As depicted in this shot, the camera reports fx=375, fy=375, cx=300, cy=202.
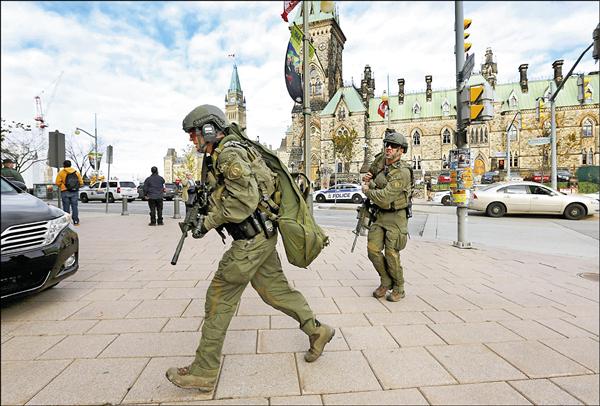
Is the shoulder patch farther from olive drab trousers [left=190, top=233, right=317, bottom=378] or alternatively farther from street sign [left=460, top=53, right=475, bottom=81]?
street sign [left=460, top=53, right=475, bottom=81]

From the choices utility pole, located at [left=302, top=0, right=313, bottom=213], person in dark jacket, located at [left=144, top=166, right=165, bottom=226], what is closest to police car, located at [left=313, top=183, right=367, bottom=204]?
person in dark jacket, located at [left=144, top=166, right=165, bottom=226]

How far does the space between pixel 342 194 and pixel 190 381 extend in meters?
26.1

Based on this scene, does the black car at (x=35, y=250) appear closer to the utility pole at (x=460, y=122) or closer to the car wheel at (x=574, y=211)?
the utility pole at (x=460, y=122)

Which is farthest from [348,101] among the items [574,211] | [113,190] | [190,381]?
[190,381]

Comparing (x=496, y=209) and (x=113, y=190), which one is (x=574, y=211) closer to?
(x=496, y=209)

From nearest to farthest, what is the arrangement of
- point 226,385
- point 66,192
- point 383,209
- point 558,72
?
point 226,385 < point 383,209 < point 66,192 < point 558,72

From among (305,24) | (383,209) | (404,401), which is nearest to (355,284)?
(383,209)

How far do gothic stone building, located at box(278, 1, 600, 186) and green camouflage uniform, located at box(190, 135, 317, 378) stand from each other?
5034cm

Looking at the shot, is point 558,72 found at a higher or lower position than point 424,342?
higher

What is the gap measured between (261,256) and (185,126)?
106 cm

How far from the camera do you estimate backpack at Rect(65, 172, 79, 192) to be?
10.5m

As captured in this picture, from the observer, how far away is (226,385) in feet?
8.30

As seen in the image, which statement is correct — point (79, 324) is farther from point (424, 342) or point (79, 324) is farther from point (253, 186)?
point (424, 342)

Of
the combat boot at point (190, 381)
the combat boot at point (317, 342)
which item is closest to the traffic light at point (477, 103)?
the combat boot at point (317, 342)
